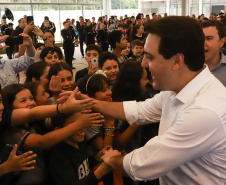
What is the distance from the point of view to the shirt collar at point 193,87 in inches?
44.9

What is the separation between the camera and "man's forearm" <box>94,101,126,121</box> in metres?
1.62

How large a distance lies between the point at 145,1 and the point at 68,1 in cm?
1160

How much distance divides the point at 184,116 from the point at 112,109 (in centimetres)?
66

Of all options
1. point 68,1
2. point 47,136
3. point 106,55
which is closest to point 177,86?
point 47,136

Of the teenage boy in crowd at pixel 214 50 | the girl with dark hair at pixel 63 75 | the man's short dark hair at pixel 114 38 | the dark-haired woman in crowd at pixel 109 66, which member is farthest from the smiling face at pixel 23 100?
the man's short dark hair at pixel 114 38

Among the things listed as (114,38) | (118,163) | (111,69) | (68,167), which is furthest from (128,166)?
(114,38)

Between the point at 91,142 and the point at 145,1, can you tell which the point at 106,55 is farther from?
the point at 145,1

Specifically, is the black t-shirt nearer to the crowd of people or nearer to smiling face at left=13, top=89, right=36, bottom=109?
the crowd of people

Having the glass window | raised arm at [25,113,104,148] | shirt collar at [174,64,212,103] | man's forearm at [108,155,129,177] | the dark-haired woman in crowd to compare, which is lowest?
man's forearm at [108,155,129,177]

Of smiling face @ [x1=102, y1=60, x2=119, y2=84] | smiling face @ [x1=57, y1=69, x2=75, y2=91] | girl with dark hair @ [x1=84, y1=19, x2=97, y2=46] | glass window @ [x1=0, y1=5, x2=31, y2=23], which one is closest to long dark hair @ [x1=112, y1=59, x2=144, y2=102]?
smiling face @ [x1=57, y1=69, x2=75, y2=91]

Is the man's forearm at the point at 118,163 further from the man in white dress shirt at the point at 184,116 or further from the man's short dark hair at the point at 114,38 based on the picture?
the man's short dark hair at the point at 114,38

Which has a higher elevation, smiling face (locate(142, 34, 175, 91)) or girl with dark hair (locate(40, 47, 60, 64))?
smiling face (locate(142, 34, 175, 91))

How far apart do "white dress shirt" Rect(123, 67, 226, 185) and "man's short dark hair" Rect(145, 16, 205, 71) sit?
99 millimetres

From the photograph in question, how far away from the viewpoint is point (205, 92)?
1.10 metres
